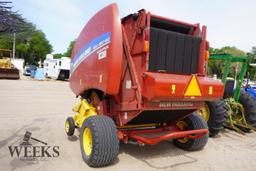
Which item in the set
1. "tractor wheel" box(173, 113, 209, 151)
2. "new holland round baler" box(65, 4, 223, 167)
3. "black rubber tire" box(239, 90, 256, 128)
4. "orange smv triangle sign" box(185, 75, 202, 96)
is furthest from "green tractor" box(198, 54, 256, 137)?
"orange smv triangle sign" box(185, 75, 202, 96)

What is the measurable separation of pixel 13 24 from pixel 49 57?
80.6 ft

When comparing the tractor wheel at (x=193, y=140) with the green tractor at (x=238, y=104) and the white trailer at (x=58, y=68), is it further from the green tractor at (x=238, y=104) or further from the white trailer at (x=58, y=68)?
the white trailer at (x=58, y=68)

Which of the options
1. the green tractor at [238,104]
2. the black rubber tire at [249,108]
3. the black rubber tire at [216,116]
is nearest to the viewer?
the black rubber tire at [216,116]

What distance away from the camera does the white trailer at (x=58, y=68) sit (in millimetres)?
25109

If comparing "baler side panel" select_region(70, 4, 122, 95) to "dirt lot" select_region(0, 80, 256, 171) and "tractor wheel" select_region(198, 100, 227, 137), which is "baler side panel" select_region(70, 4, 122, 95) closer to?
"dirt lot" select_region(0, 80, 256, 171)

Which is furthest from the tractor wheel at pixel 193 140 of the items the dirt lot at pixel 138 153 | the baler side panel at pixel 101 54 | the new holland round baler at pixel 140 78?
the baler side panel at pixel 101 54

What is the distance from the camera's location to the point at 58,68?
25.5 meters

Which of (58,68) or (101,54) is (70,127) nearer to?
(101,54)

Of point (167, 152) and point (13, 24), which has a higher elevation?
point (13, 24)

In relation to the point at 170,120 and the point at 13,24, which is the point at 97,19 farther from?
the point at 170,120

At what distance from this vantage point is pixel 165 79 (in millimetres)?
3734

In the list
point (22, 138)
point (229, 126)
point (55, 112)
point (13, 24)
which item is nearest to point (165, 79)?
point (13, 24)

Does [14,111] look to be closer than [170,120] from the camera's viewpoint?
No

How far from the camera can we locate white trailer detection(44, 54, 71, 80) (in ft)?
82.4
